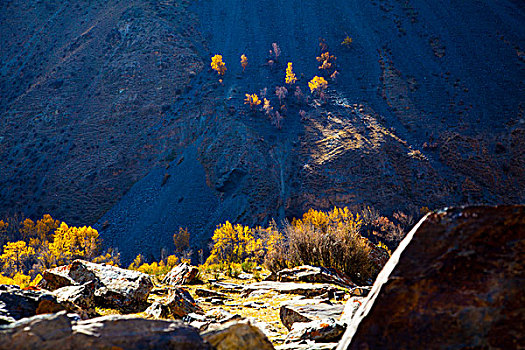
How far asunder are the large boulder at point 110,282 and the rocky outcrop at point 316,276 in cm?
362

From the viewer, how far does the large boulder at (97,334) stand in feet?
7.75

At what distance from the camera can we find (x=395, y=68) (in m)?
60.0

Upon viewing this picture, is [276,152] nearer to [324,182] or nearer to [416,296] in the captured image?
[324,182]

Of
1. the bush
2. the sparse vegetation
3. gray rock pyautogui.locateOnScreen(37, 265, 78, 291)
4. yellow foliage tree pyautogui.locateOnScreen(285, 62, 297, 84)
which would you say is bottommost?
the bush

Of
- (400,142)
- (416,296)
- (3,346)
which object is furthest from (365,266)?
(400,142)

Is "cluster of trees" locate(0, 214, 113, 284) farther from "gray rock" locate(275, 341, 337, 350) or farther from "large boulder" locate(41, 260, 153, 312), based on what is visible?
"gray rock" locate(275, 341, 337, 350)

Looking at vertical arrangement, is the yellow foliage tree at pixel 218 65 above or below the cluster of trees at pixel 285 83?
above

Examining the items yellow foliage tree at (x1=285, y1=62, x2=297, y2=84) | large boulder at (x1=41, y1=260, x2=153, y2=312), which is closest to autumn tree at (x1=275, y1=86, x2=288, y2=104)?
yellow foliage tree at (x1=285, y1=62, x2=297, y2=84)

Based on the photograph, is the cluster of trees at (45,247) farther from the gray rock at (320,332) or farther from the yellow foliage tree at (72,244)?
the gray rock at (320,332)

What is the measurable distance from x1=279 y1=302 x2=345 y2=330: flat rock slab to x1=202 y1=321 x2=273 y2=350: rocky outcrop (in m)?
2.64

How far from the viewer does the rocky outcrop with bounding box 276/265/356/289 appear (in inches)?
345

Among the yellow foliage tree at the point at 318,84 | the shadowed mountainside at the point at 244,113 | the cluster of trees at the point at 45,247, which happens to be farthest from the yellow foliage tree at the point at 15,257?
the yellow foliage tree at the point at 318,84

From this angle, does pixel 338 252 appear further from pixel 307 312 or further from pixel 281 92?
pixel 281 92

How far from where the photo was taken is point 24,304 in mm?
4000
